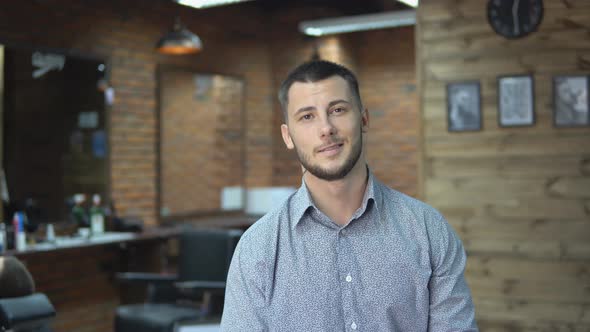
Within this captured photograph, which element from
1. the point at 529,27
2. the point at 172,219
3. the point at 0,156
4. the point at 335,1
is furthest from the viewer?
the point at 335,1

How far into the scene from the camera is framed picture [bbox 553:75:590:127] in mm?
4410

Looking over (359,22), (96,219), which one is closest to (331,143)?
(96,219)

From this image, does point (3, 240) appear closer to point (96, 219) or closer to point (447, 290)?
point (96, 219)

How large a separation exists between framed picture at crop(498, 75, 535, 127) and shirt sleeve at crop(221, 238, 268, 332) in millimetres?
3325

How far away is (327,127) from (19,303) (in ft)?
6.37

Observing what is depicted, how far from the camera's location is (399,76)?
29.0ft

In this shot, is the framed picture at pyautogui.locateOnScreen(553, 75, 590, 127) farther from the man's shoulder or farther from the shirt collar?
the man's shoulder

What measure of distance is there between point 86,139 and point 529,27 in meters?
3.71

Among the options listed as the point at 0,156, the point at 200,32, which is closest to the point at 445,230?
the point at 0,156

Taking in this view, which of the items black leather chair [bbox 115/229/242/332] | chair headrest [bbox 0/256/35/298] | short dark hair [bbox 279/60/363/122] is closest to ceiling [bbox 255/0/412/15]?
black leather chair [bbox 115/229/242/332]

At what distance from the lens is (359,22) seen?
7527 mm

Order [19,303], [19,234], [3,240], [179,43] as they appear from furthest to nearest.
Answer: [179,43] → [19,234] → [3,240] → [19,303]

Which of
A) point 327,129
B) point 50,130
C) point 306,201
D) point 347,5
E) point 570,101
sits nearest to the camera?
point 327,129

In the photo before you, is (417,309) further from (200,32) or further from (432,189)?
(200,32)
